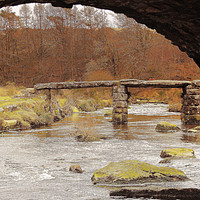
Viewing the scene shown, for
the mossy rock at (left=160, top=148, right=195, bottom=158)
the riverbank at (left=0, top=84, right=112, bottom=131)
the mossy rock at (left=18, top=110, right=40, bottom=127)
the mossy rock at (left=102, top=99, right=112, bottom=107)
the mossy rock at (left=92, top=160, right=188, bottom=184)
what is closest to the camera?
the mossy rock at (left=92, top=160, right=188, bottom=184)

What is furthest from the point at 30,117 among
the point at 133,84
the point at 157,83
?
the point at 157,83

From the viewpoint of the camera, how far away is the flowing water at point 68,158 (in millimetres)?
5211

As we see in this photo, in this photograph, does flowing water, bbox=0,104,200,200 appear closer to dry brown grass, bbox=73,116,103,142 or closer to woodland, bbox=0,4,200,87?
dry brown grass, bbox=73,116,103,142

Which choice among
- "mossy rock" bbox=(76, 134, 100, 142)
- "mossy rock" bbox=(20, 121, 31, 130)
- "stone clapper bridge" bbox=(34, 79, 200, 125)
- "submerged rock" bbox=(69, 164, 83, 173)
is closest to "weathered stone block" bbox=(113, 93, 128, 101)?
"stone clapper bridge" bbox=(34, 79, 200, 125)

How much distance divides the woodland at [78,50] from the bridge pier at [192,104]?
36.6 feet

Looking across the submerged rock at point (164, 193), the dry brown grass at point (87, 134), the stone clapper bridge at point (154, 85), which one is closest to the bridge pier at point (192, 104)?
the stone clapper bridge at point (154, 85)

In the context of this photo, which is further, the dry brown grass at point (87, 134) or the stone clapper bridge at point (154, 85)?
the stone clapper bridge at point (154, 85)

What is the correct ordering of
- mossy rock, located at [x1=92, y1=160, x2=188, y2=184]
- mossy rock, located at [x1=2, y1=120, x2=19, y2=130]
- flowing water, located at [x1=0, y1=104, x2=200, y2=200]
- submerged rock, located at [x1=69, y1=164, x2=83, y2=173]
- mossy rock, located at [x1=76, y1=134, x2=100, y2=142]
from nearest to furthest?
flowing water, located at [x1=0, y1=104, x2=200, y2=200], mossy rock, located at [x1=92, y1=160, x2=188, y2=184], submerged rock, located at [x1=69, y1=164, x2=83, y2=173], mossy rock, located at [x1=76, y1=134, x2=100, y2=142], mossy rock, located at [x1=2, y1=120, x2=19, y2=130]

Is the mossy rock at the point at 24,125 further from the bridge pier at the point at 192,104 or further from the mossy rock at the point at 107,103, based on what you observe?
the mossy rock at the point at 107,103

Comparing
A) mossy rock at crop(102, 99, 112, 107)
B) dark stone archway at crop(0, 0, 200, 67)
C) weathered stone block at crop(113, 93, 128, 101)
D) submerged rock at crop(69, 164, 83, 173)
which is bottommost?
mossy rock at crop(102, 99, 112, 107)

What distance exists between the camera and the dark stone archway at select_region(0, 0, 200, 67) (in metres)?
2.41

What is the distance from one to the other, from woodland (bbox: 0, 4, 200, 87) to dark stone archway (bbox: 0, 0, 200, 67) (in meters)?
23.3

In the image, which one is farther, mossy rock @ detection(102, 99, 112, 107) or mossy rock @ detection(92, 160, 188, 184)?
mossy rock @ detection(102, 99, 112, 107)

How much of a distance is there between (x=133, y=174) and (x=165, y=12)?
359 centimetres
